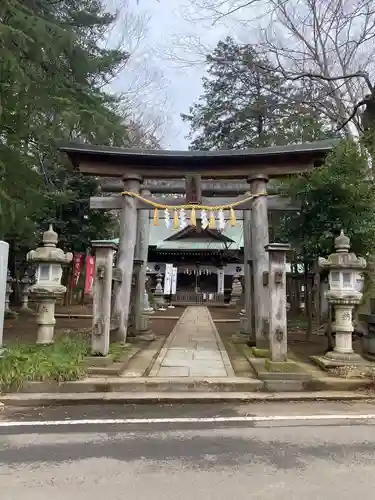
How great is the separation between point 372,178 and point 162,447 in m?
8.41

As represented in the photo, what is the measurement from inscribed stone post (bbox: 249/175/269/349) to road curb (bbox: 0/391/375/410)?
244 cm

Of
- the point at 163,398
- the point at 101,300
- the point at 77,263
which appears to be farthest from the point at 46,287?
the point at 77,263

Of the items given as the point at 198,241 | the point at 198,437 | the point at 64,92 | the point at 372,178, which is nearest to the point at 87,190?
the point at 198,241

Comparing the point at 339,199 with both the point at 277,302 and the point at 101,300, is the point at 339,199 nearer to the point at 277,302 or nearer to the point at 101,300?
the point at 277,302

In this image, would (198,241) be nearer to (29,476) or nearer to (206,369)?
(206,369)

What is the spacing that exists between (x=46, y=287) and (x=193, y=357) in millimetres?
3078

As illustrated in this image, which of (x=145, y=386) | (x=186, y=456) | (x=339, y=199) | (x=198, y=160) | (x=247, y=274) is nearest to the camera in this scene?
(x=186, y=456)

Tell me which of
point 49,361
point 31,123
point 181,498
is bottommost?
point 181,498

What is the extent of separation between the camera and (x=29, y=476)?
3.36 metres

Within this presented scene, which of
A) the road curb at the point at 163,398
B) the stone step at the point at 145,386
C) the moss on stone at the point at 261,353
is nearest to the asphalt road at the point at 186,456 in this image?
the road curb at the point at 163,398

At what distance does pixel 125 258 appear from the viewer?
9172 millimetres

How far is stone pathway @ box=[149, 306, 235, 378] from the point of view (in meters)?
6.84

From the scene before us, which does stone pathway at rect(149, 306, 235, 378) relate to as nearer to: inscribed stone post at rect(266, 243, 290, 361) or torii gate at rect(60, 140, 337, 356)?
inscribed stone post at rect(266, 243, 290, 361)

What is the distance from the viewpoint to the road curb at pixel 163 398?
18.3ft
